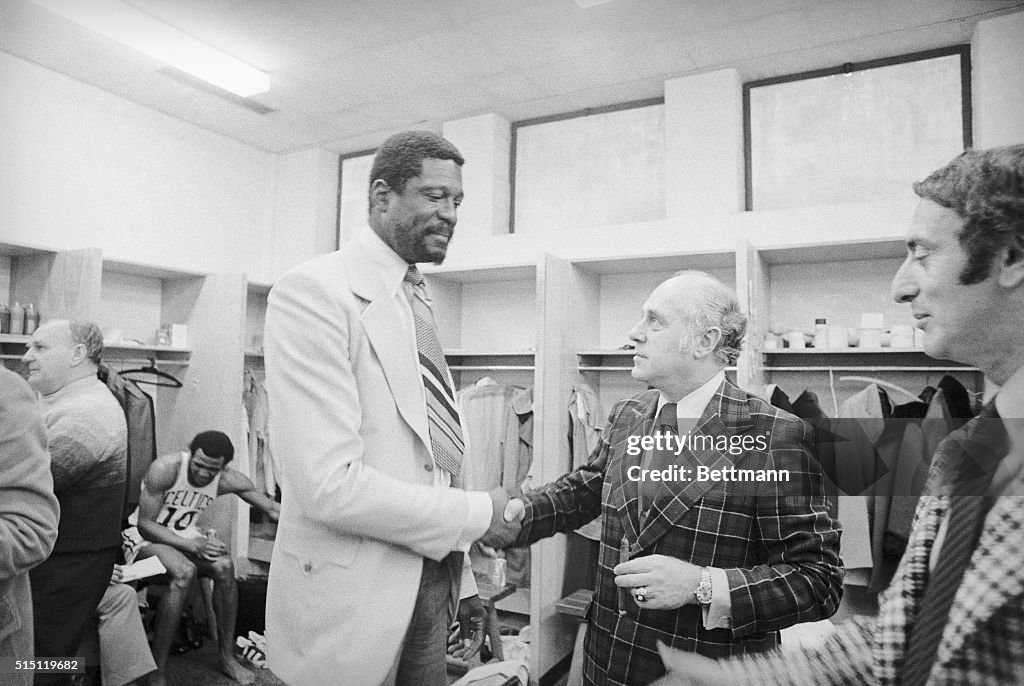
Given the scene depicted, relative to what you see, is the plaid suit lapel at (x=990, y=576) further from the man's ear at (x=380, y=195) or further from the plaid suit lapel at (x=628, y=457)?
the man's ear at (x=380, y=195)

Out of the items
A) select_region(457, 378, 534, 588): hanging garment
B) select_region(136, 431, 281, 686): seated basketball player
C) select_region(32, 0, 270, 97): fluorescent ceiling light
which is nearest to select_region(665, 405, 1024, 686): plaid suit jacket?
select_region(32, 0, 270, 97): fluorescent ceiling light

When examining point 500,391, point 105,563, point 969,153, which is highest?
point 969,153

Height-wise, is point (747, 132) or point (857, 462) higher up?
point (747, 132)

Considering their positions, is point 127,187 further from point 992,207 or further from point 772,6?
point 992,207

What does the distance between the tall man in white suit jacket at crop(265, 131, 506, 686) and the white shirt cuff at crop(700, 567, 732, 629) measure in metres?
0.36

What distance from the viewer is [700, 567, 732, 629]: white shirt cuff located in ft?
3.22

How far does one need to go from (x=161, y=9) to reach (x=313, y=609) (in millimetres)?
1373

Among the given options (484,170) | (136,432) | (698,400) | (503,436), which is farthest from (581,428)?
(136,432)

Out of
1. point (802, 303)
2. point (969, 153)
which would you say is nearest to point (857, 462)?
point (802, 303)

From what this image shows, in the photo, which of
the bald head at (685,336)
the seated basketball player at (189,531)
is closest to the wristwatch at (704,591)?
the bald head at (685,336)

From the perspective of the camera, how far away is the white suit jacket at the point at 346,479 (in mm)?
→ 824

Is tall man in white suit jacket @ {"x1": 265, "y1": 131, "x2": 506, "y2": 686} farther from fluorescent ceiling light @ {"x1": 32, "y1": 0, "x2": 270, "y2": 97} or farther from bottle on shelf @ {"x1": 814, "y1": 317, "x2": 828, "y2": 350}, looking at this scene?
bottle on shelf @ {"x1": 814, "y1": 317, "x2": 828, "y2": 350}

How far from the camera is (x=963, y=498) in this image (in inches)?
23.5

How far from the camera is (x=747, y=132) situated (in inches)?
102
